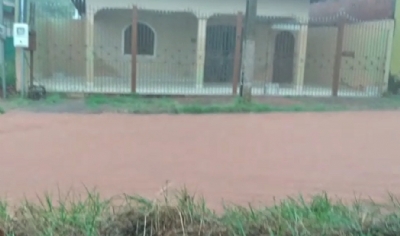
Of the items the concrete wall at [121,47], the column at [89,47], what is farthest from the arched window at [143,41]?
the column at [89,47]

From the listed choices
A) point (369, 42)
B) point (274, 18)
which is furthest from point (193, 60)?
point (369, 42)

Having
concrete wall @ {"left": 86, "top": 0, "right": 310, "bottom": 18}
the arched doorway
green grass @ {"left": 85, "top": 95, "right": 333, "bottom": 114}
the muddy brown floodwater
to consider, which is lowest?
the muddy brown floodwater

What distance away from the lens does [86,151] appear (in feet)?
24.8

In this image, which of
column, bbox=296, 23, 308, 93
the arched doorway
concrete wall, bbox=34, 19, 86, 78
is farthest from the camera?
the arched doorway

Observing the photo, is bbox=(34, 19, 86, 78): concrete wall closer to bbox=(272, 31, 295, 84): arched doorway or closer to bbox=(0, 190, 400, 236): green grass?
bbox=(272, 31, 295, 84): arched doorway

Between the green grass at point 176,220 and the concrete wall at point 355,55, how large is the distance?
1291 cm

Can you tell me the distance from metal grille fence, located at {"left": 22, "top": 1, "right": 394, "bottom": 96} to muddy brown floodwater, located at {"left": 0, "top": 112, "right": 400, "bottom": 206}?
4241 mm

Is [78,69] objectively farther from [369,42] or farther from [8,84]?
[369,42]

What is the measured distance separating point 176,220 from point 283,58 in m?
13.6

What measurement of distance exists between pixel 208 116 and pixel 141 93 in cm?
369

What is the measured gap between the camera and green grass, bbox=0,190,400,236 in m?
3.55

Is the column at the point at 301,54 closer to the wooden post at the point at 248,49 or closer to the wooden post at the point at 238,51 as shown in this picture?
the wooden post at the point at 238,51

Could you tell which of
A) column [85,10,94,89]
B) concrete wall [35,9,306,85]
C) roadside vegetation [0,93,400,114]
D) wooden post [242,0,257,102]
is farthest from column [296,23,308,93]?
column [85,10,94,89]

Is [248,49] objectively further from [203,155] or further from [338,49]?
[203,155]
